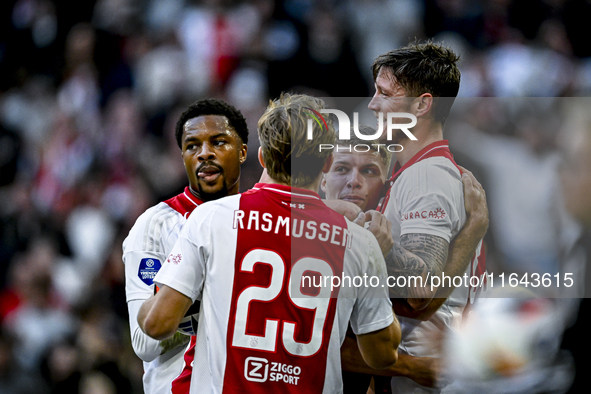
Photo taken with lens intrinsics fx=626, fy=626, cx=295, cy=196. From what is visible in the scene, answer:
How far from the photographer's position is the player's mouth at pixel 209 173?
116 inches

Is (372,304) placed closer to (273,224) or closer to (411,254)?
(411,254)

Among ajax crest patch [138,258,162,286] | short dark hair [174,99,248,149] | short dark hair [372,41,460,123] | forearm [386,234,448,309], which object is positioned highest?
short dark hair [372,41,460,123]

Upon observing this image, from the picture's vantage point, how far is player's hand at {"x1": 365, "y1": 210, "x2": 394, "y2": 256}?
262 centimetres

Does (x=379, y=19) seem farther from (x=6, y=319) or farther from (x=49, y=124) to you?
(x=6, y=319)

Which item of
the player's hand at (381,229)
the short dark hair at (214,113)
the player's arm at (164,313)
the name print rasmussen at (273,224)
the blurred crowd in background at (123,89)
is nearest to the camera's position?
the player's arm at (164,313)

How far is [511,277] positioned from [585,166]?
2.30ft

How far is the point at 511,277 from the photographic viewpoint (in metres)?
2.91

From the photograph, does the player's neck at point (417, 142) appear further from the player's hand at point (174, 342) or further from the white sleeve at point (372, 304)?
the player's hand at point (174, 342)

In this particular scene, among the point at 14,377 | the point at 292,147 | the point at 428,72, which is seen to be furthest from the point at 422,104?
the point at 14,377

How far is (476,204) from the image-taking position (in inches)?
112

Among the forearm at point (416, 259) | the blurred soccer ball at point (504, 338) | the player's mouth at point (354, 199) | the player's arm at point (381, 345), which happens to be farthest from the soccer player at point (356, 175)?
the blurred soccer ball at point (504, 338)

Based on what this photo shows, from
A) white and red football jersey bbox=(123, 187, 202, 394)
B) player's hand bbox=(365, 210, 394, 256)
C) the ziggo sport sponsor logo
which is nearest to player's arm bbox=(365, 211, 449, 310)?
player's hand bbox=(365, 210, 394, 256)

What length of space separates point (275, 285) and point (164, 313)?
414mm

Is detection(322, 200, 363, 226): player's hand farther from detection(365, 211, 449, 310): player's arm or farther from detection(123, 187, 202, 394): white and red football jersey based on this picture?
detection(123, 187, 202, 394): white and red football jersey
